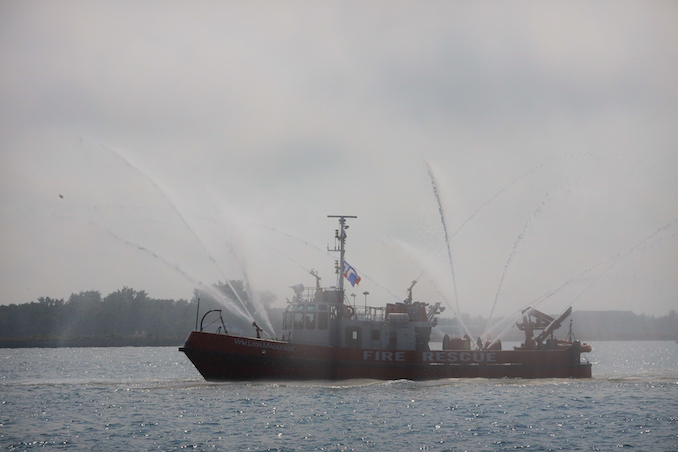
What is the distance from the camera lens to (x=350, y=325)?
104 ft

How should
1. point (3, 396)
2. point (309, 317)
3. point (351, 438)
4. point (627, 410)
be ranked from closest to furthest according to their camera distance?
point (351, 438) → point (627, 410) → point (3, 396) → point (309, 317)

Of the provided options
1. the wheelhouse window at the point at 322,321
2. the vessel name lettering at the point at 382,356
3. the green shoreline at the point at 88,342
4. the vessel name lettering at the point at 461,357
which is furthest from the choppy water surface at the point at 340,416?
the green shoreline at the point at 88,342

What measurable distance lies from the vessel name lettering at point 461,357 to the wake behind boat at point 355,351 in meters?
0.04

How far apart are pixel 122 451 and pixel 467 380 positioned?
20.9 metres

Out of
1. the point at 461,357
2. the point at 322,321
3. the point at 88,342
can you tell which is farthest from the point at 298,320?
the point at 88,342

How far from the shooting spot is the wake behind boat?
95.0ft

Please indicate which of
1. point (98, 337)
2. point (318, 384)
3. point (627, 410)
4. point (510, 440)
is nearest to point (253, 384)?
point (318, 384)

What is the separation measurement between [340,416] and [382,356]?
8981 millimetres

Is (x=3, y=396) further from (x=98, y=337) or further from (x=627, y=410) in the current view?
(x=98, y=337)

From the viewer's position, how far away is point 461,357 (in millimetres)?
32281

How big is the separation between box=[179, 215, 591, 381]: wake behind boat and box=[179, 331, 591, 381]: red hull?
0.05 meters

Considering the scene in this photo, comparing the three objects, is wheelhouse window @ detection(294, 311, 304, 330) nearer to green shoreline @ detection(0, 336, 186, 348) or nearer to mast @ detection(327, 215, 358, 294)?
mast @ detection(327, 215, 358, 294)

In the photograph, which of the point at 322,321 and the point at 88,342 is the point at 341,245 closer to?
the point at 322,321

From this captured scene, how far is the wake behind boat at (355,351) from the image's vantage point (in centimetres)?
2895
